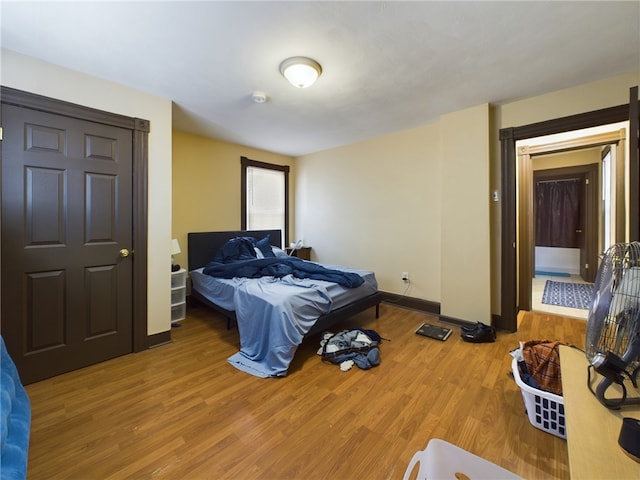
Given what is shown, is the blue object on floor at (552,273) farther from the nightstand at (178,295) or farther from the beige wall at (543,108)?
the nightstand at (178,295)

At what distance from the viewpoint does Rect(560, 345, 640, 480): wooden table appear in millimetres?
658

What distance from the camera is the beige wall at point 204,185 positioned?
379cm

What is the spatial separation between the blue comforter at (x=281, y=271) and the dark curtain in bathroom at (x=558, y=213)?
5.84 meters

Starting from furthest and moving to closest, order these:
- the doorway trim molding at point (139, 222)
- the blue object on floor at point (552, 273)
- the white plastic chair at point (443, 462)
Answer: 1. the blue object on floor at point (552, 273)
2. the doorway trim molding at point (139, 222)
3. the white plastic chair at point (443, 462)

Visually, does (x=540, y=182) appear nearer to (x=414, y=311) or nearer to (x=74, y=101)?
(x=414, y=311)

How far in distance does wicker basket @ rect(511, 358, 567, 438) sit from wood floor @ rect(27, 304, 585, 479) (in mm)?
49

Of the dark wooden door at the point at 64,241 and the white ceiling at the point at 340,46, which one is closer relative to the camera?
the white ceiling at the point at 340,46

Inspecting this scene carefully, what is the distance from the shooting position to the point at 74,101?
226cm

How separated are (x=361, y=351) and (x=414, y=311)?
5.08ft

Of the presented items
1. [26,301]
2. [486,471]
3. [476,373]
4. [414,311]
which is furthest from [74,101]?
[414,311]

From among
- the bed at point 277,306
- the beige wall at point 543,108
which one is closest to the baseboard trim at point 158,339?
the bed at point 277,306

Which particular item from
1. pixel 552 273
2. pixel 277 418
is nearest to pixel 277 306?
pixel 277 418

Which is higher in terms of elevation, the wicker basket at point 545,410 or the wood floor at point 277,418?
the wicker basket at point 545,410

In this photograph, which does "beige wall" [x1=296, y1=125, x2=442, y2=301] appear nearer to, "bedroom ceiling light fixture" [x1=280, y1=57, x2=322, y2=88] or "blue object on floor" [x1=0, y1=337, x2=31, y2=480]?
"bedroom ceiling light fixture" [x1=280, y1=57, x2=322, y2=88]
